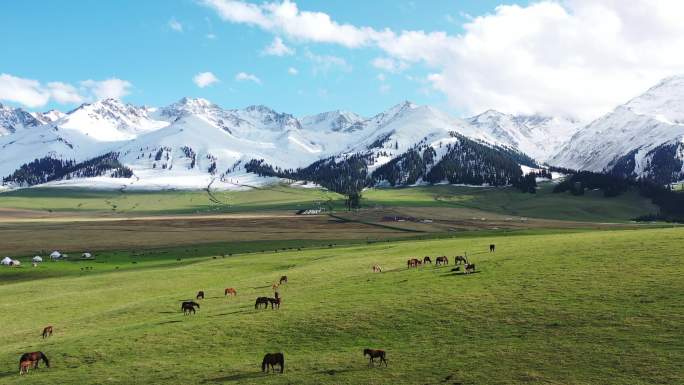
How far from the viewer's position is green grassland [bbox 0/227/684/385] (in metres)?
26.5

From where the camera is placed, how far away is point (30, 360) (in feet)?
106

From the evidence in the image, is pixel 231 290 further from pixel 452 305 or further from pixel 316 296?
pixel 452 305

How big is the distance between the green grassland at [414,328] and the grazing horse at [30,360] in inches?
24.2

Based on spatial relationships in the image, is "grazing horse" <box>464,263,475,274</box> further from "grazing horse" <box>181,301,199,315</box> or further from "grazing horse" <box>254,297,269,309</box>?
"grazing horse" <box>181,301,199,315</box>

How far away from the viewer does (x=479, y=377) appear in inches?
987

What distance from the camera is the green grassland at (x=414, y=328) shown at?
87.1 ft

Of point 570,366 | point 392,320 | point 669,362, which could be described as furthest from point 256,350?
point 669,362

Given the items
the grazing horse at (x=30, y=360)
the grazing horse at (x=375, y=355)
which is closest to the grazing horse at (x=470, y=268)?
the grazing horse at (x=375, y=355)

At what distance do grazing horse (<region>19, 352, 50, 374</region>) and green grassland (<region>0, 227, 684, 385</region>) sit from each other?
2.02ft


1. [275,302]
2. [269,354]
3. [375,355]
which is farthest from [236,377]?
[275,302]

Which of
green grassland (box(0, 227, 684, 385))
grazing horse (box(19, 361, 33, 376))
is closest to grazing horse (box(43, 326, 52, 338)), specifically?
green grassland (box(0, 227, 684, 385))

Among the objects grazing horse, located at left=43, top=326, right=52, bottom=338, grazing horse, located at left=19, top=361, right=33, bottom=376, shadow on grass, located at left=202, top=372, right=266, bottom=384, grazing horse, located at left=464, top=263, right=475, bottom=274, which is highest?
grazing horse, located at left=464, top=263, right=475, bottom=274

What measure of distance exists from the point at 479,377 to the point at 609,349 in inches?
303

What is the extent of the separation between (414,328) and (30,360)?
24.8 m
